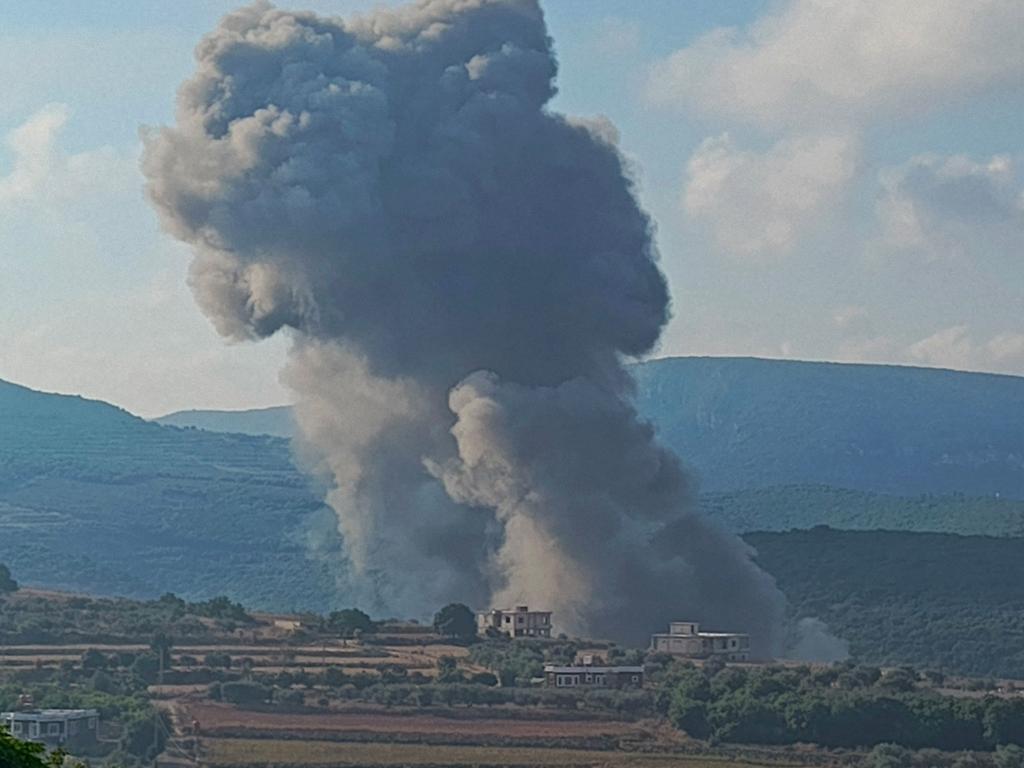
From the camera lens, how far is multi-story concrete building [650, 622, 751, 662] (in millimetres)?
84500

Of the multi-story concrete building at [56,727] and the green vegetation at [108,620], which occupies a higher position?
the green vegetation at [108,620]

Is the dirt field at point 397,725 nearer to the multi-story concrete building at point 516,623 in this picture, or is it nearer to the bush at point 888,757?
the bush at point 888,757

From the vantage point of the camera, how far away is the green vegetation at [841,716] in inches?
2717

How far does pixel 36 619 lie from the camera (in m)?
86.8

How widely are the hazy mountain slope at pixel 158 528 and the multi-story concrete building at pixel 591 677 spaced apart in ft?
161

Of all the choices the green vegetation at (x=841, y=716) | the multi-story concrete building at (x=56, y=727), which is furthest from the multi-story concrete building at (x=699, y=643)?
the multi-story concrete building at (x=56, y=727)

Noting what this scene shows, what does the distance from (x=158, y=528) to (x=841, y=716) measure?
9869 centimetres

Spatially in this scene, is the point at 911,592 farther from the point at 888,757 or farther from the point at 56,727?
the point at 56,727

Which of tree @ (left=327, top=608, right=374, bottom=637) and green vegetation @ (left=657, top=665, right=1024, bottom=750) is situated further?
tree @ (left=327, top=608, right=374, bottom=637)

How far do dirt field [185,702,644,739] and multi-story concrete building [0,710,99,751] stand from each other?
9.86 feet

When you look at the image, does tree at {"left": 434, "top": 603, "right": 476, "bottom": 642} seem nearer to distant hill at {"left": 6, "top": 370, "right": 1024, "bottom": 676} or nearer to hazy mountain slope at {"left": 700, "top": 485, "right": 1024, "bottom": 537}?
distant hill at {"left": 6, "top": 370, "right": 1024, "bottom": 676}

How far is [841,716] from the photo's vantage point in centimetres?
6962

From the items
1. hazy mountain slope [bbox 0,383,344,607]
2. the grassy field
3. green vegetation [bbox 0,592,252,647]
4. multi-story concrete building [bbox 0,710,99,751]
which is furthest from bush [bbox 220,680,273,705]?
hazy mountain slope [bbox 0,383,344,607]

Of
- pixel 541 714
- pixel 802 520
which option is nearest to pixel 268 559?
pixel 802 520
